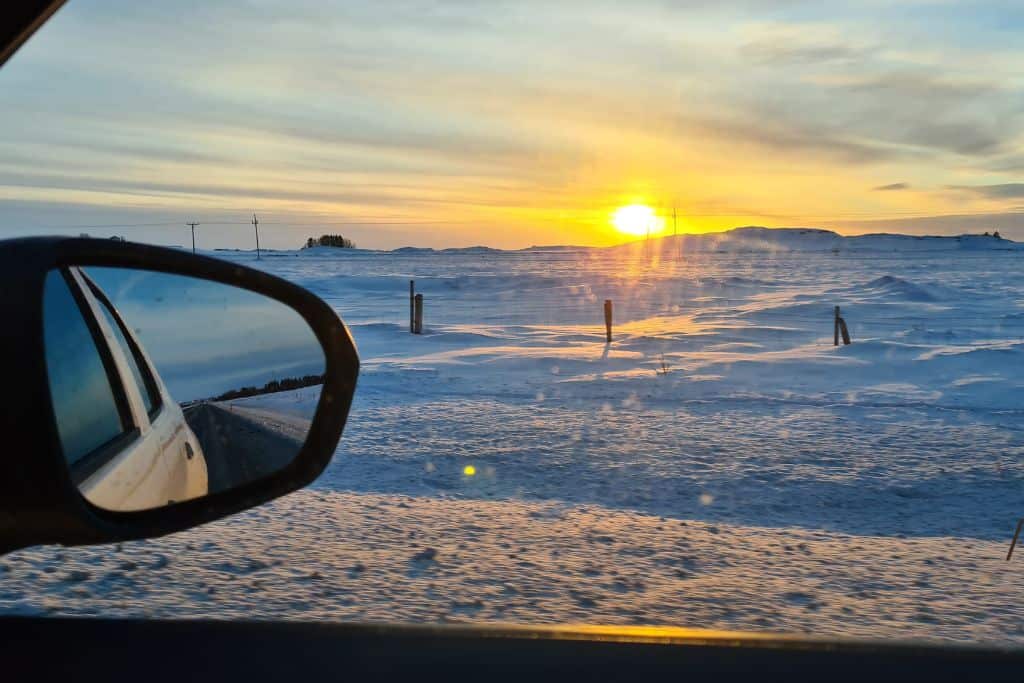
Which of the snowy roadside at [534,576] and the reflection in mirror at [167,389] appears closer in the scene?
the reflection in mirror at [167,389]

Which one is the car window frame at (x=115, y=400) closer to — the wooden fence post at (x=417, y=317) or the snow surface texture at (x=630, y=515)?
the snow surface texture at (x=630, y=515)

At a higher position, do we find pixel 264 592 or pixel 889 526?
pixel 264 592

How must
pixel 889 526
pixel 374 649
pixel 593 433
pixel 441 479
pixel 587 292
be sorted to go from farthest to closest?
pixel 587 292 < pixel 593 433 < pixel 441 479 < pixel 889 526 < pixel 374 649

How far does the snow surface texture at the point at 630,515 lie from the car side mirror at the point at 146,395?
0.55 feet

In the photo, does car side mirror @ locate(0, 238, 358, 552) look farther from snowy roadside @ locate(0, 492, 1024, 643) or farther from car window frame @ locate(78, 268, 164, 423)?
snowy roadside @ locate(0, 492, 1024, 643)

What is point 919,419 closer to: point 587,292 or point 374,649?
point 374,649

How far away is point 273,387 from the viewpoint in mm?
2686

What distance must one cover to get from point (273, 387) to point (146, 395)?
1.45 feet

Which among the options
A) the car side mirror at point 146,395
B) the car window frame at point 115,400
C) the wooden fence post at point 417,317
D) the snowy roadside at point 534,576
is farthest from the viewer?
the wooden fence post at point 417,317

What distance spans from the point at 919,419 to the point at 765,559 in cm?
682

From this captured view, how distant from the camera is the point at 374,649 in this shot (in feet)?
7.44

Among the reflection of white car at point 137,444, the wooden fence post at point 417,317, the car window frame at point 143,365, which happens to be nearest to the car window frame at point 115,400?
the reflection of white car at point 137,444

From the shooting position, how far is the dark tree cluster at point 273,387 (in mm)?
2455

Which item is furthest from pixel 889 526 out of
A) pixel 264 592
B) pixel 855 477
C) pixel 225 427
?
pixel 225 427
